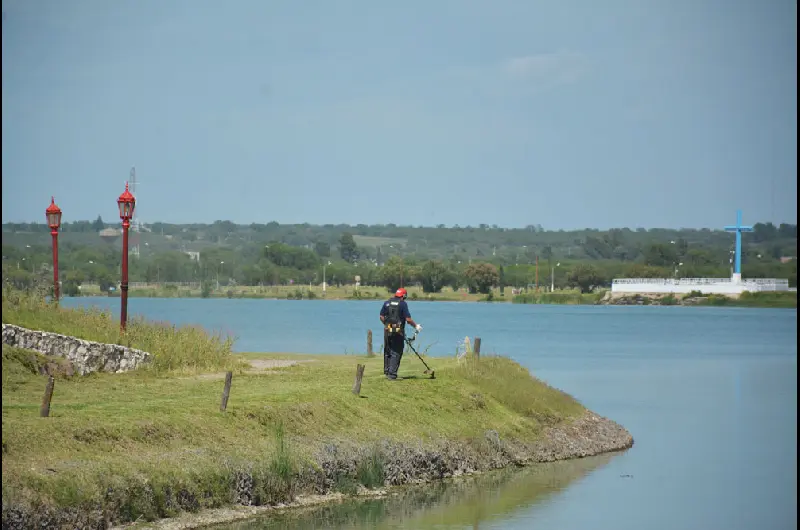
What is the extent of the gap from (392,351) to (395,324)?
142cm

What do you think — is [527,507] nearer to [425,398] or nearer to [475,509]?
[475,509]

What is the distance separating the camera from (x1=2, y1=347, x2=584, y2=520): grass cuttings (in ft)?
59.3

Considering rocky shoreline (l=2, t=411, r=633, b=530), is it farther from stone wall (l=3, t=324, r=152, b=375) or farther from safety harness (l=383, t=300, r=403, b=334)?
stone wall (l=3, t=324, r=152, b=375)

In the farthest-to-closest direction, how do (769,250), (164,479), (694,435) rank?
1. (769,250)
2. (694,435)
3. (164,479)

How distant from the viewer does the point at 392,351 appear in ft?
93.3

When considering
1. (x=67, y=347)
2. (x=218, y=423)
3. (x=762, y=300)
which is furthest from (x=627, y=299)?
(x=218, y=423)

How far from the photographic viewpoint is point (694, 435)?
3653 cm

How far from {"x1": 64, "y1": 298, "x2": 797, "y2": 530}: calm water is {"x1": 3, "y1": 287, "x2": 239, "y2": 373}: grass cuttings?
534cm

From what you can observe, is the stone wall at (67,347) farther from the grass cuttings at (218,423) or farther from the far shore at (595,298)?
the far shore at (595,298)

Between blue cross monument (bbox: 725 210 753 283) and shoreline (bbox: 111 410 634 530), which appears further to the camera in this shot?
blue cross monument (bbox: 725 210 753 283)

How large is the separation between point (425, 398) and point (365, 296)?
16310 cm

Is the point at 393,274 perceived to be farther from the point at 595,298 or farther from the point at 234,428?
the point at 234,428

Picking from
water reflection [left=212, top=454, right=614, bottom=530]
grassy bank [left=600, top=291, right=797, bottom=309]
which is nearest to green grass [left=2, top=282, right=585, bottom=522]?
water reflection [left=212, top=454, right=614, bottom=530]

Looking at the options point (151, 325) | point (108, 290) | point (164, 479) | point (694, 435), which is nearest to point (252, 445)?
point (164, 479)
